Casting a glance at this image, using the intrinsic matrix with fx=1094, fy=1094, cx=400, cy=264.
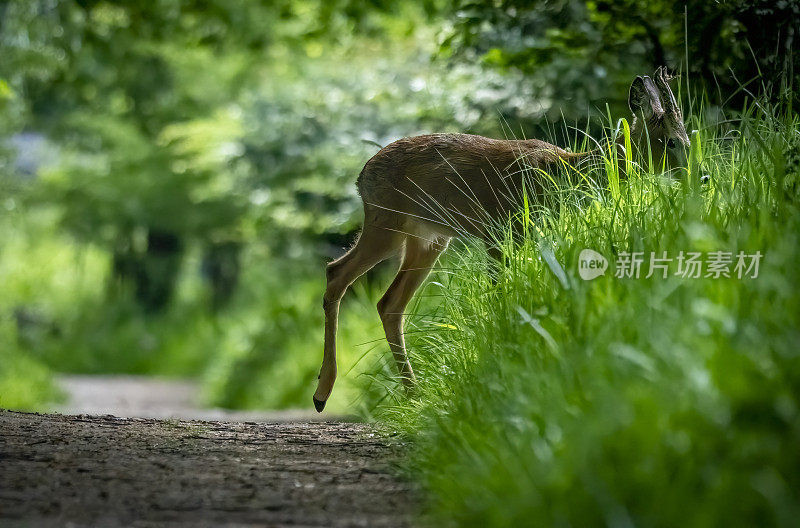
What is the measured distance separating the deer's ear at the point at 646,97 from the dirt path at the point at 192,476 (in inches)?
85.6

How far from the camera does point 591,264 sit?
4.18 metres

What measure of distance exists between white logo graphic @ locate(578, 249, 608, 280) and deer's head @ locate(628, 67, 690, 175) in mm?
1456

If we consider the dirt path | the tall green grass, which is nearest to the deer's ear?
the tall green grass

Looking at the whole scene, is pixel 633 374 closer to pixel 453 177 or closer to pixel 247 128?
pixel 453 177

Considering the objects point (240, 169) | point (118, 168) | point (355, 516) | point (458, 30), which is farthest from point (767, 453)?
point (118, 168)

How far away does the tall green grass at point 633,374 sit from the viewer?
2.60 m

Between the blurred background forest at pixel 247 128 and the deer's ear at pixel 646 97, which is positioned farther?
the blurred background forest at pixel 247 128

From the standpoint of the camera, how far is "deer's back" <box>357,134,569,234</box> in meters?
5.89

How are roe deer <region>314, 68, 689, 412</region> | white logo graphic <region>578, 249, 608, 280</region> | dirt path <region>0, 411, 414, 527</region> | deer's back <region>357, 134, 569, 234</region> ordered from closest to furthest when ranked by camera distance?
1. dirt path <region>0, 411, 414, 527</region>
2. white logo graphic <region>578, 249, 608, 280</region>
3. roe deer <region>314, 68, 689, 412</region>
4. deer's back <region>357, 134, 569, 234</region>

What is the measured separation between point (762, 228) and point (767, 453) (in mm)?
1418

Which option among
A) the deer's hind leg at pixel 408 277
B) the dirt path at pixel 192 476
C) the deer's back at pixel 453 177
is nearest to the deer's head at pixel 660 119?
the deer's back at pixel 453 177

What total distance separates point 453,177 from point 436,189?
0.39 feet

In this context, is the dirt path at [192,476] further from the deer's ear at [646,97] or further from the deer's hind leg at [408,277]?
the deer's ear at [646,97]

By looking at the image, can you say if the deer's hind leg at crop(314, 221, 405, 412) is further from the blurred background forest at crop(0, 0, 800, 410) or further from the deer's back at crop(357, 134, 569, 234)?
the blurred background forest at crop(0, 0, 800, 410)
